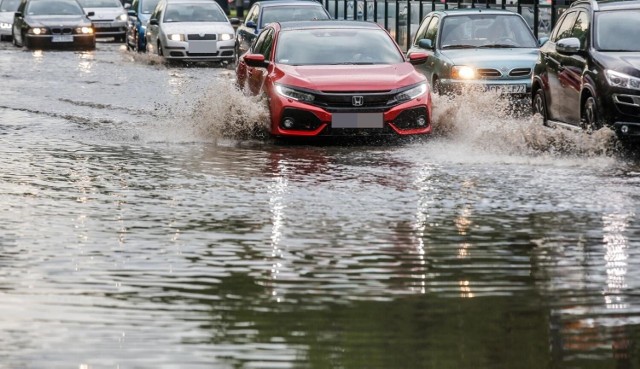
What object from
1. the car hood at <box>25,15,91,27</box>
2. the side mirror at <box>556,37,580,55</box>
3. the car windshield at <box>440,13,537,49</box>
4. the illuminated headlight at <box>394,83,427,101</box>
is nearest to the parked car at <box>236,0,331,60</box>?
the car windshield at <box>440,13,537,49</box>

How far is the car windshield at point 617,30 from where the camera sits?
54.4 ft

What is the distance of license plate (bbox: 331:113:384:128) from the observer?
55.6ft

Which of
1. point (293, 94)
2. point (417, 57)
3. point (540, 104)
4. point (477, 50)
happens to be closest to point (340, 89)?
point (293, 94)

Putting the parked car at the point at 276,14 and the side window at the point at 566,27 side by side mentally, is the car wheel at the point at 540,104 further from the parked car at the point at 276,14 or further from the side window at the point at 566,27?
the parked car at the point at 276,14

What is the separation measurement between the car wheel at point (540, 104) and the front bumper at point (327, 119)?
1554 mm

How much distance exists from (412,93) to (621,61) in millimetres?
2410

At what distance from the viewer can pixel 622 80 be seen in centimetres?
1575

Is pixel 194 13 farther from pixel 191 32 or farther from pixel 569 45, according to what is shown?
pixel 569 45

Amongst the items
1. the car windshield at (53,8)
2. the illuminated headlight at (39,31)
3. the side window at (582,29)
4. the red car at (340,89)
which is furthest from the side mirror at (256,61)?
the car windshield at (53,8)

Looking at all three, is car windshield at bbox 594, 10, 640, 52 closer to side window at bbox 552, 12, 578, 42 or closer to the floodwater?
side window at bbox 552, 12, 578, 42

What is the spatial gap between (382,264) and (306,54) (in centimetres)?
916

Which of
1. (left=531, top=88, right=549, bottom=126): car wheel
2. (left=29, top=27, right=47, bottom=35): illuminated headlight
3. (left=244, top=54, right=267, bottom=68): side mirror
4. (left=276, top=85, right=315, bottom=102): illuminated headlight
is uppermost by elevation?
(left=244, top=54, right=267, bottom=68): side mirror

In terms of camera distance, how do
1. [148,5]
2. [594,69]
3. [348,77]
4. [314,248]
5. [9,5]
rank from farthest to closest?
[9,5]
[148,5]
[348,77]
[594,69]
[314,248]

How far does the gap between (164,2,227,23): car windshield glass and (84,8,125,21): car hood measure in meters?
12.9
